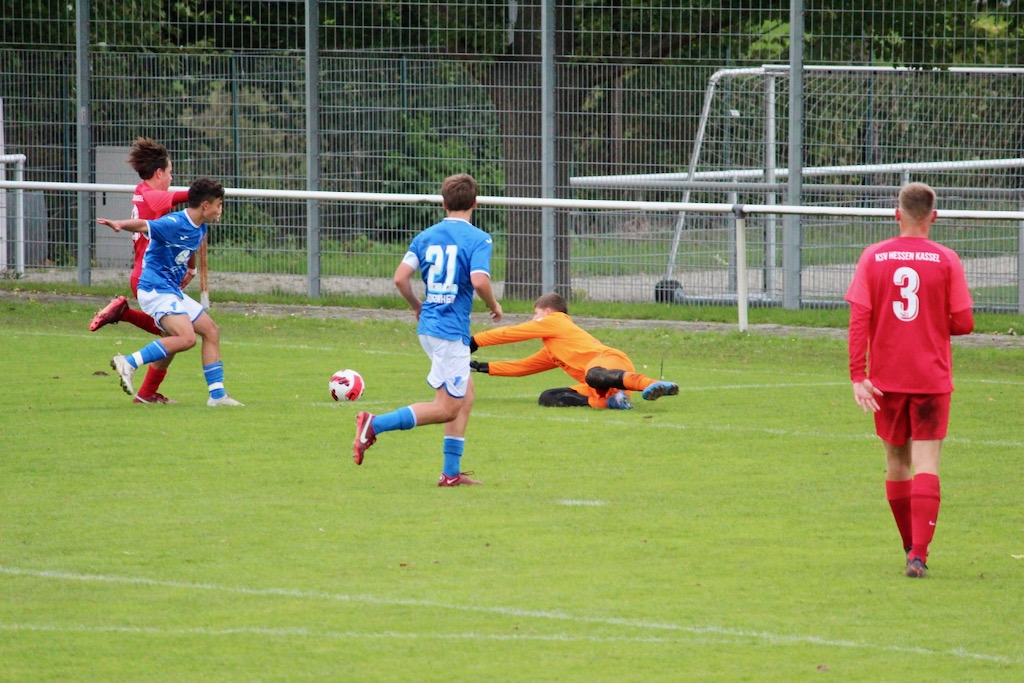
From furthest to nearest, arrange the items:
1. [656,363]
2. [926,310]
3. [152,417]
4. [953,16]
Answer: [953,16]
[656,363]
[152,417]
[926,310]

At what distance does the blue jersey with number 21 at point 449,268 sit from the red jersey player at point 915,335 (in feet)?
7.68

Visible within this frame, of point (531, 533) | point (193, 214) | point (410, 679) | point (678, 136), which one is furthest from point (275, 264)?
point (410, 679)

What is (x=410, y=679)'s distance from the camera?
17.6 ft

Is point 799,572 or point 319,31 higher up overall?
point 319,31

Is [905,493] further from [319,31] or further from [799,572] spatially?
[319,31]

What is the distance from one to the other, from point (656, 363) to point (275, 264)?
6557 mm

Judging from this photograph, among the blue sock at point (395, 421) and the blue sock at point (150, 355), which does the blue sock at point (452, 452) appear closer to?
the blue sock at point (395, 421)

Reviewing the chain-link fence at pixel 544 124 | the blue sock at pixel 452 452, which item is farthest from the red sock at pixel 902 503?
the chain-link fence at pixel 544 124

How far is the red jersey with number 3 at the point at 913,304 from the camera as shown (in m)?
6.69

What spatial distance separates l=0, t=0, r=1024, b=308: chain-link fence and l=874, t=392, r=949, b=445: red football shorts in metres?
10.6

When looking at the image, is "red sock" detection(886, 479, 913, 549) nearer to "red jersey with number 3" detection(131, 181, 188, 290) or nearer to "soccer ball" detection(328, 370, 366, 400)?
"soccer ball" detection(328, 370, 366, 400)

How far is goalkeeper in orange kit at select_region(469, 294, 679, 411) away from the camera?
1138cm

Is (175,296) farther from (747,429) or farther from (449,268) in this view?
(747,429)

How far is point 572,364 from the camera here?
38.3ft
